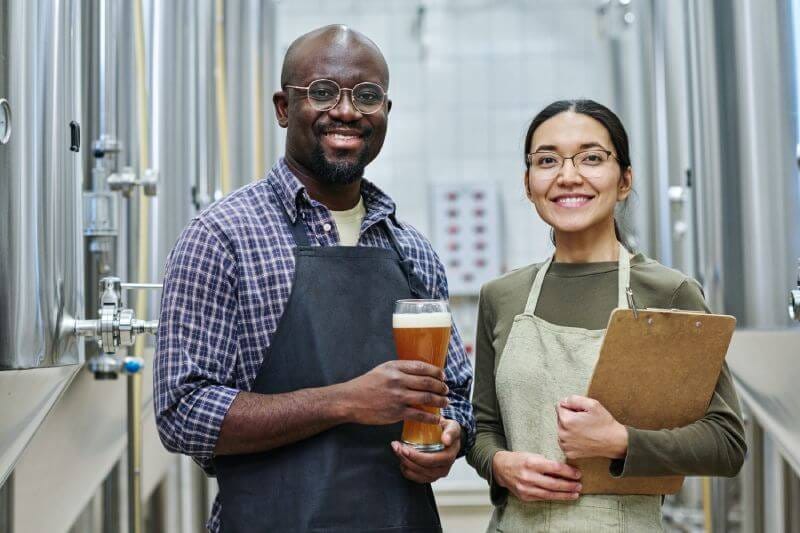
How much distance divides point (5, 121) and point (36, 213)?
0.19m

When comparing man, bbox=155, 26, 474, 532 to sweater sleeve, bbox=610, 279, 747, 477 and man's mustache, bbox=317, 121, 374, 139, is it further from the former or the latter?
sweater sleeve, bbox=610, 279, 747, 477

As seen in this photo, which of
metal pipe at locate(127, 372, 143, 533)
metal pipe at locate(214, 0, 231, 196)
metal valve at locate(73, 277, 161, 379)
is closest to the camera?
metal valve at locate(73, 277, 161, 379)

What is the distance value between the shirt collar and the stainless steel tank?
430 millimetres

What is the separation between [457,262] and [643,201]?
4.62 feet

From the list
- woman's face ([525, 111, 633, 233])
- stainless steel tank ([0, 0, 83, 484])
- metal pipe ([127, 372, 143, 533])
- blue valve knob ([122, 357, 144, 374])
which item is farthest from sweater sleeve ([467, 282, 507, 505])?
metal pipe ([127, 372, 143, 533])

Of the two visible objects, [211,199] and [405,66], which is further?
[405,66]

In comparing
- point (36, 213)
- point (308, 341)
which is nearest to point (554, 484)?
point (308, 341)

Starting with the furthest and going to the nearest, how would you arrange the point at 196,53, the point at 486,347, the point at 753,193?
the point at 196,53
the point at 753,193
the point at 486,347

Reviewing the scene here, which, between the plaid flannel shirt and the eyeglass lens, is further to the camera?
the eyeglass lens

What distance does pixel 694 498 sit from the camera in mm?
4344

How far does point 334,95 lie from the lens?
5.88 feet

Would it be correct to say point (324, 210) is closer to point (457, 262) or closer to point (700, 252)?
point (700, 252)

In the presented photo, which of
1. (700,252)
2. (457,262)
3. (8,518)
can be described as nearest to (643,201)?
(457,262)

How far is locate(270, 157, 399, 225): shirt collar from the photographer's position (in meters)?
1.80
